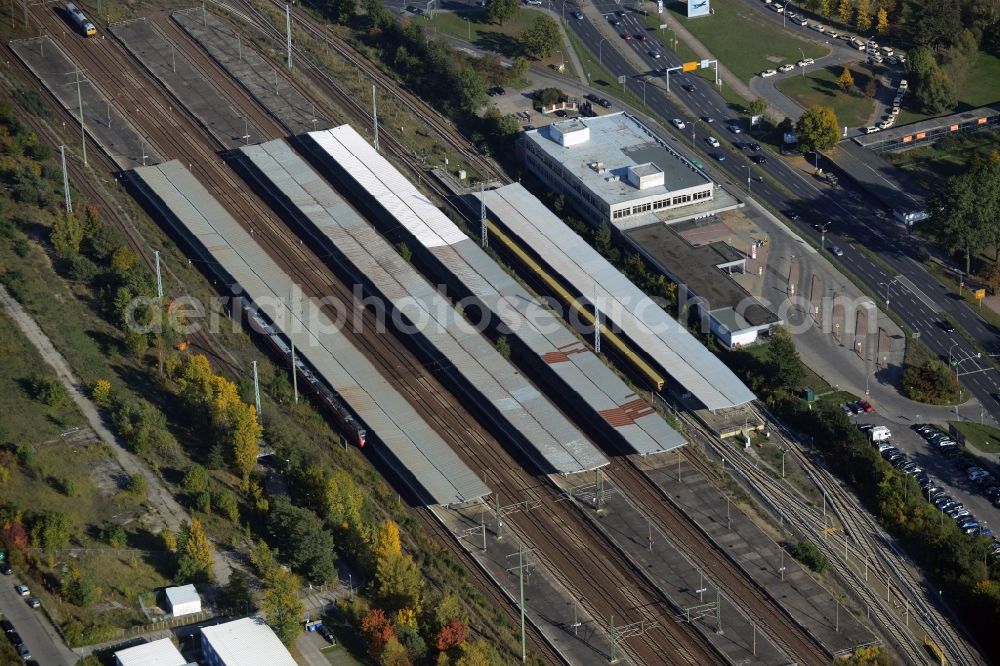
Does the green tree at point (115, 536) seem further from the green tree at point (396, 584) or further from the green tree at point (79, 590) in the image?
the green tree at point (396, 584)

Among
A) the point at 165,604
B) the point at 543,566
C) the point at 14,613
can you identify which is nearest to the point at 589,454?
the point at 543,566

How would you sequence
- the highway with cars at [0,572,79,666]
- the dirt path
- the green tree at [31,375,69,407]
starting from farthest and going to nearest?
the green tree at [31,375,69,407], the dirt path, the highway with cars at [0,572,79,666]

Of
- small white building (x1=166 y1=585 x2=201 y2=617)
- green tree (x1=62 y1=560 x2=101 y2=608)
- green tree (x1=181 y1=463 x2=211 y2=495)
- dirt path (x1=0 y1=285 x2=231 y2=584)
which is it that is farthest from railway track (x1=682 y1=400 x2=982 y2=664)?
green tree (x1=62 y1=560 x2=101 y2=608)

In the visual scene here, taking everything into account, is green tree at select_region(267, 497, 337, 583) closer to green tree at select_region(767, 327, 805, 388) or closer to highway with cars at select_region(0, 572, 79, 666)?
highway with cars at select_region(0, 572, 79, 666)

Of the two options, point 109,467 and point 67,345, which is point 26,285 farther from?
point 109,467

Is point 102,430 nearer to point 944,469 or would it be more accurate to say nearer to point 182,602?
point 182,602

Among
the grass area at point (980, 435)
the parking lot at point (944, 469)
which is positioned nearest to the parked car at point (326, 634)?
the parking lot at point (944, 469)

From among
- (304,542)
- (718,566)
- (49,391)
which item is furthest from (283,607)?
(718,566)
